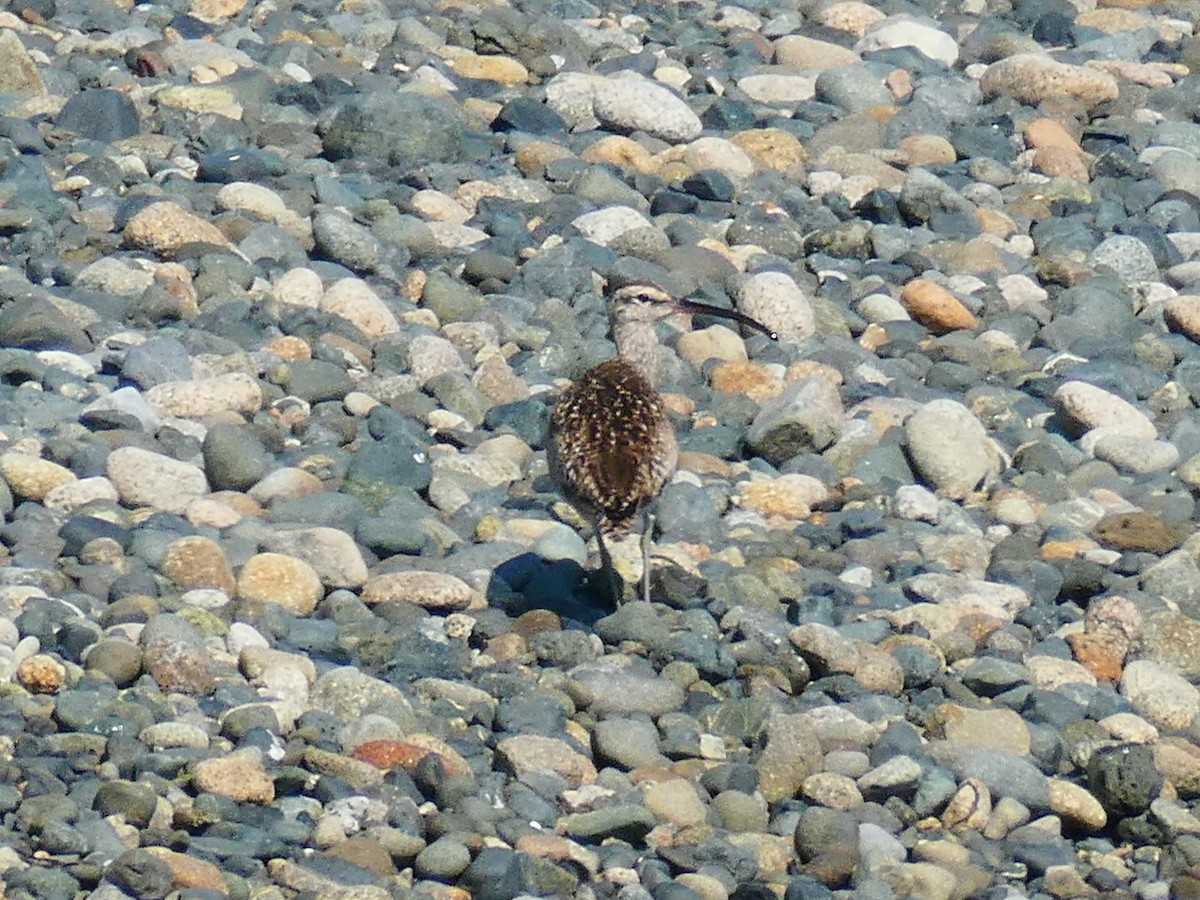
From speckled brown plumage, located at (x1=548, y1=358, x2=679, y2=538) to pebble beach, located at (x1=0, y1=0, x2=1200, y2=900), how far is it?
47cm

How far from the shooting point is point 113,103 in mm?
12656

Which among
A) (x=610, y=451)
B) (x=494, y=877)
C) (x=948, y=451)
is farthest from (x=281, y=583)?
(x=948, y=451)

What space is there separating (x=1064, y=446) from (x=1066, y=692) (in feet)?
8.61

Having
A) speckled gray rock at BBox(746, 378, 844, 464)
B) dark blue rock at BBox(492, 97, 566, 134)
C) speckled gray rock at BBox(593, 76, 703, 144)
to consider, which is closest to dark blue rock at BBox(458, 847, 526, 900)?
speckled gray rock at BBox(746, 378, 844, 464)

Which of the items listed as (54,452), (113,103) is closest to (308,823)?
(54,452)

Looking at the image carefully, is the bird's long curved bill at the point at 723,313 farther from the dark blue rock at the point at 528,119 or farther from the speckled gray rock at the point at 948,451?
the dark blue rock at the point at 528,119

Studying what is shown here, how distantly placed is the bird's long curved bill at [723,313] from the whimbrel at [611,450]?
106 centimetres

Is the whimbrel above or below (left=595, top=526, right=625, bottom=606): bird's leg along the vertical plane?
above

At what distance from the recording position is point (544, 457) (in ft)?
32.3

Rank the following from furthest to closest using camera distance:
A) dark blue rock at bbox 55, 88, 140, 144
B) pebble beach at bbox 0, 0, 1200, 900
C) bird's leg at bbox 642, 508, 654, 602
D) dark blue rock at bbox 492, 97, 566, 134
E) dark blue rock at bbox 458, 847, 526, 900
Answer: dark blue rock at bbox 492, 97, 566, 134 < dark blue rock at bbox 55, 88, 140, 144 < bird's leg at bbox 642, 508, 654, 602 < pebble beach at bbox 0, 0, 1200, 900 < dark blue rock at bbox 458, 847, 526, 900

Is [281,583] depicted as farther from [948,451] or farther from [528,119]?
[528,119]

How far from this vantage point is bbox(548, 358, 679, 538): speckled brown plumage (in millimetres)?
8125

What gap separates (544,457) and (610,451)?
1672mm

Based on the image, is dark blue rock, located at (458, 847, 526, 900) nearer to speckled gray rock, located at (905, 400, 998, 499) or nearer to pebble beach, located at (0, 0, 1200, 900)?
pebble beach, located at (0, 0, 1200, 900)
